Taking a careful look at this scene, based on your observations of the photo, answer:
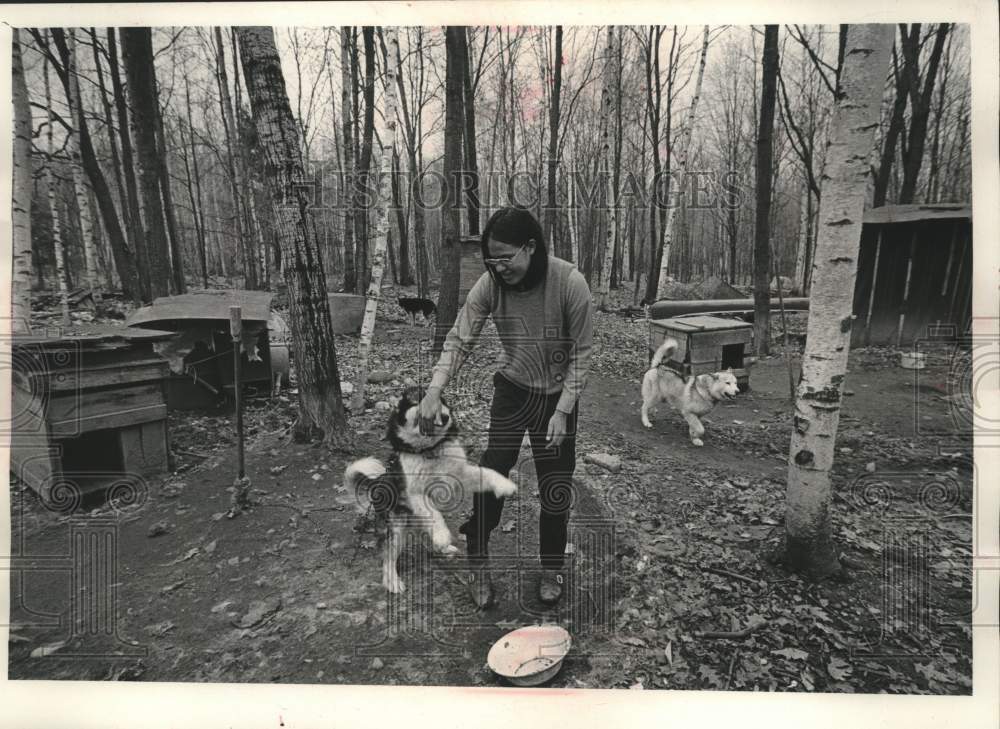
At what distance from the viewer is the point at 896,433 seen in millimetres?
2367

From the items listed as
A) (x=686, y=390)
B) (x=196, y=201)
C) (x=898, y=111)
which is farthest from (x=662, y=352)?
(x=196, y=201)

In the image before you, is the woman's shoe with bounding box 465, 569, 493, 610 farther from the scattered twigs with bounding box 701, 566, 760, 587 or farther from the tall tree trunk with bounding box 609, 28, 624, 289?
the tall tree trunk with bounding box 609, 28, 624, 289

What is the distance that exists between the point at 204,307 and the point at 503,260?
7.50 feet

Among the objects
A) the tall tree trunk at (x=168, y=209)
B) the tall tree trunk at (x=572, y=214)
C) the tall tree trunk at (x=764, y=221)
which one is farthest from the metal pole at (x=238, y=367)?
the tall tree trunk at (x=764, y=221)

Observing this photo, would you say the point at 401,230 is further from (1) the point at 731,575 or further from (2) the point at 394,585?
(1) the point at 731,575

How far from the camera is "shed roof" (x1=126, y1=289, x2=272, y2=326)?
2818 mm

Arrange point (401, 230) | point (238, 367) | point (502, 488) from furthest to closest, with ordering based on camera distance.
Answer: point (401, 230) → point (238, 367) → point (502, 488)

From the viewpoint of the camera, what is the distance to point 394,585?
2170 millimetres

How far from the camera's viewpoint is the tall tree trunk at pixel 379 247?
3.12 m

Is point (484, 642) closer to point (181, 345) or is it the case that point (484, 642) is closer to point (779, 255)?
point (181, 345)

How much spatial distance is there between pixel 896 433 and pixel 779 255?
1464 millimetres

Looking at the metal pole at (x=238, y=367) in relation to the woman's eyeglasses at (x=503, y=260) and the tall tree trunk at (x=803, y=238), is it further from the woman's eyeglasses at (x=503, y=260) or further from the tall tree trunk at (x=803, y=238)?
the tall tree trunk at (x=803, y=238)

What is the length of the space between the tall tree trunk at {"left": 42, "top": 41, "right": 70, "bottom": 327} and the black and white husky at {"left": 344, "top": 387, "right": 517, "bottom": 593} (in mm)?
1879

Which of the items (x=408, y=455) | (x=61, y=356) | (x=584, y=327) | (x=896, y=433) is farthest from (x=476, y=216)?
(x=896, y=433)
